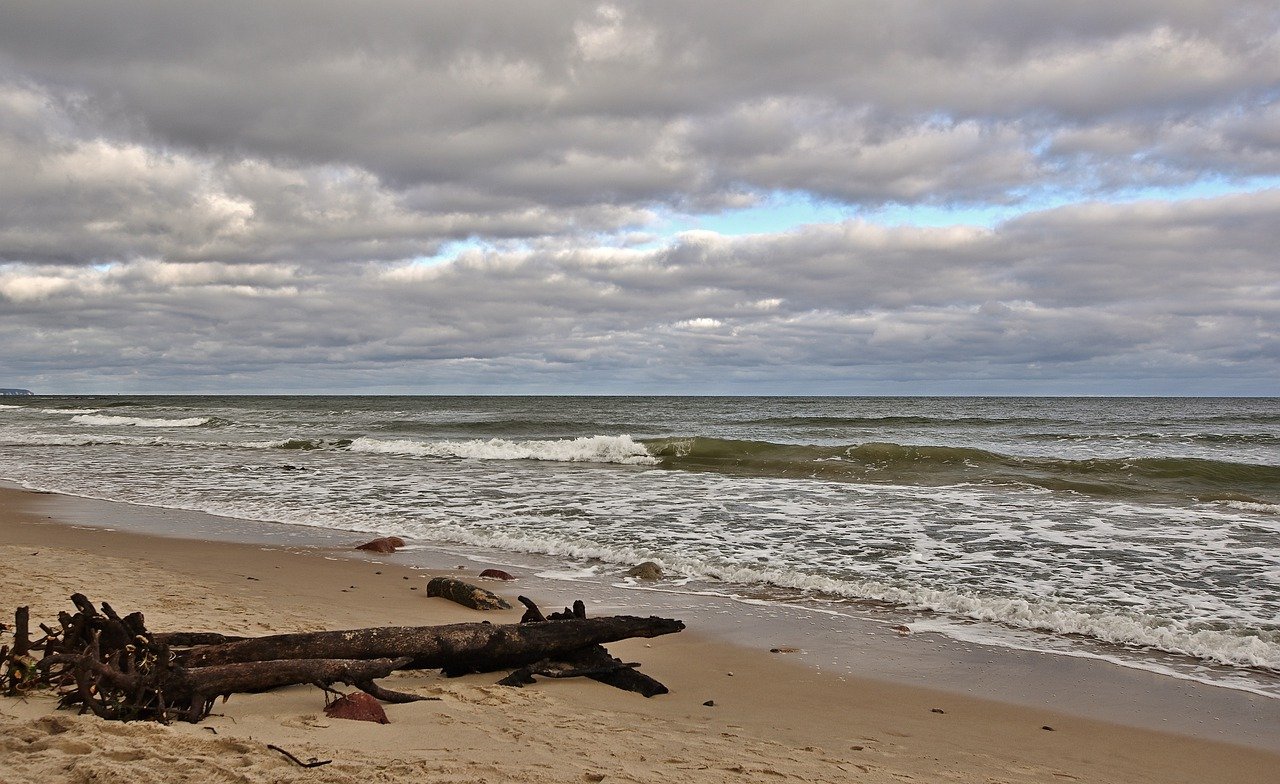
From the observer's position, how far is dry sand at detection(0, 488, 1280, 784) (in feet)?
10.1

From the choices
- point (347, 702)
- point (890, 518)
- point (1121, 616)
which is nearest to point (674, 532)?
point (890, 518)

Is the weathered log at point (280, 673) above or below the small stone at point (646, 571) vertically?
above

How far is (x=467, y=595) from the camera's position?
7.16m

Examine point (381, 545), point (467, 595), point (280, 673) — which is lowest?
point (381, 545)

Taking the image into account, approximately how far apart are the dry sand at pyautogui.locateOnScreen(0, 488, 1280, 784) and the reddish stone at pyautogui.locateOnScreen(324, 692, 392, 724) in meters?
0.07

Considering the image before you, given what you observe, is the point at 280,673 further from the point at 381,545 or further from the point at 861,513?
the point at 861,513

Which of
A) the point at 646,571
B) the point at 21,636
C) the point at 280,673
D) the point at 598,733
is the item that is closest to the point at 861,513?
the point at 646,571

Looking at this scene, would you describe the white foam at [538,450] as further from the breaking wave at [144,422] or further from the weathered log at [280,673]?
the weathered log at [280,673]

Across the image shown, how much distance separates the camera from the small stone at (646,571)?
8484 mm

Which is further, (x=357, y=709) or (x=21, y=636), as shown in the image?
(x=357, y=709)

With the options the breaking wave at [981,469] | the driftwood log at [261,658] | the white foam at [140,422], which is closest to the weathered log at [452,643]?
the driftwood log at [261,658]

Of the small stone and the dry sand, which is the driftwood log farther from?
the small stone

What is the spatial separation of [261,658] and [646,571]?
4.89 metres

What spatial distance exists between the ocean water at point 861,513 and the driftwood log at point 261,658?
319 cm
